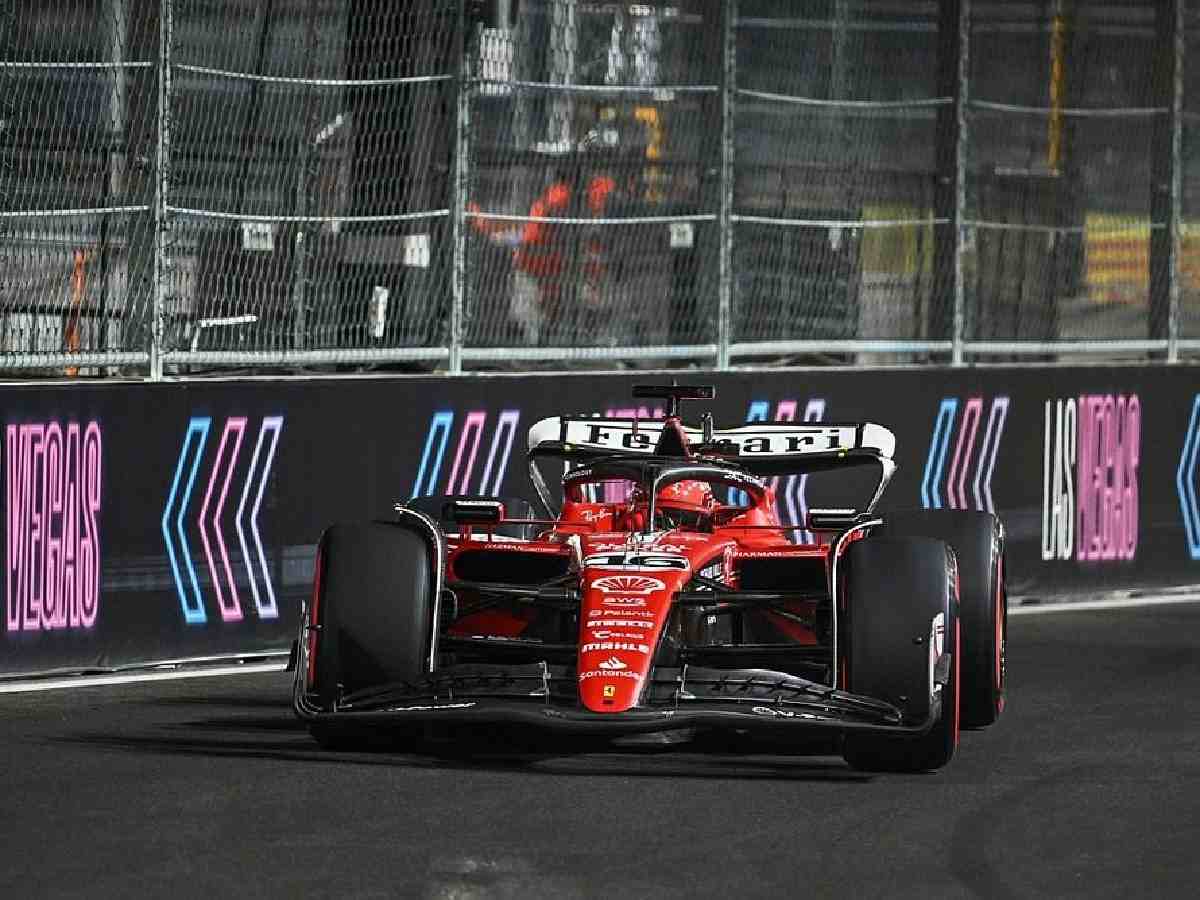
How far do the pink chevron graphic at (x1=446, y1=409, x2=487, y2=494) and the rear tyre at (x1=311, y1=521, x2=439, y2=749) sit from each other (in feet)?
12.2

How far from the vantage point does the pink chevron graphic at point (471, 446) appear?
1330 centimetres

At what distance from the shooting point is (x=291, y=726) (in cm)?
1039

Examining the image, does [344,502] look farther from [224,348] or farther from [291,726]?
[291,726]

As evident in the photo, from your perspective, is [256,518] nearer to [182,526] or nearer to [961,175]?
[182,526]

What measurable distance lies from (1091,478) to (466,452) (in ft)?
14.1

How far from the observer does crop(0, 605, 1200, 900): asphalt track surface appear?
292 inches

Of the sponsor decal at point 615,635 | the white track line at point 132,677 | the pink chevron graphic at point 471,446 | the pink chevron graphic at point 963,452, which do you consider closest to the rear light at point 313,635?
the sponsor decal at point 615,635

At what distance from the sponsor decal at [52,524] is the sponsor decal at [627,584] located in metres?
3.00

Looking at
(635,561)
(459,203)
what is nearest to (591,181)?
(459,203)

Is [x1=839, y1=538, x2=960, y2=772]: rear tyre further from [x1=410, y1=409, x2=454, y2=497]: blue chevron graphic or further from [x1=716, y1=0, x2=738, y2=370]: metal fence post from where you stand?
[x1=716, y1=0, x2=738, y2=370]: metal fence post

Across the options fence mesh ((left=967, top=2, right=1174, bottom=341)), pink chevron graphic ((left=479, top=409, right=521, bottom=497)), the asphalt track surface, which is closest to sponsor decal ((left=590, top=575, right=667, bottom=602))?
the asphalt track surface

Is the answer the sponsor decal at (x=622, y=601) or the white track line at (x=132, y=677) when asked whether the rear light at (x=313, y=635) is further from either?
the white track line at (x=132, y=677)

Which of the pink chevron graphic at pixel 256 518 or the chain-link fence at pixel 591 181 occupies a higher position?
the chain-link fence at pixel 591 181

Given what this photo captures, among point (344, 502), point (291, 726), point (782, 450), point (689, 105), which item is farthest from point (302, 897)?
point (689, 105)
